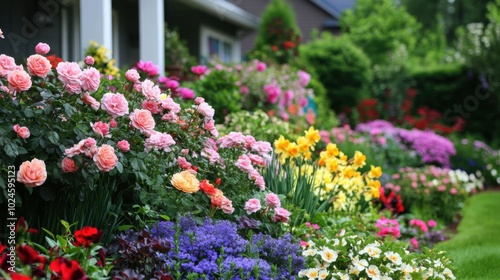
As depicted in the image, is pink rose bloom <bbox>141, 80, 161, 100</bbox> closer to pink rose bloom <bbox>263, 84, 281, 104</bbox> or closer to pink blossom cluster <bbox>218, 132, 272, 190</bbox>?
pink blossom cluster <bbox>218, 132, 272, 190</bbox>

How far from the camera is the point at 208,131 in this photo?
13.2 ft

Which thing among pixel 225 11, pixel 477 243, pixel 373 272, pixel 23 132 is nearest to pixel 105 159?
pixel 23 132

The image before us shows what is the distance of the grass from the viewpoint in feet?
16.3

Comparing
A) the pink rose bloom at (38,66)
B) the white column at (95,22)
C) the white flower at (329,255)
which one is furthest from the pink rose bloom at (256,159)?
the white column at (95,22)

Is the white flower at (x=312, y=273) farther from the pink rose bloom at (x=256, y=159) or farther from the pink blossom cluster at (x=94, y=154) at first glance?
the pink blossom cluster at (x=94, y=154)

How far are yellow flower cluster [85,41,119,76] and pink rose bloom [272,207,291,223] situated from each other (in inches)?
125

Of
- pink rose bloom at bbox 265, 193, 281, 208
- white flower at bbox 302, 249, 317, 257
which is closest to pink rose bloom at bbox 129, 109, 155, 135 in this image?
pink rose bloom at bbox 265, 193, 281, 208

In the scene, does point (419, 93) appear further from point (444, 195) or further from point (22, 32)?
point (22, 32)

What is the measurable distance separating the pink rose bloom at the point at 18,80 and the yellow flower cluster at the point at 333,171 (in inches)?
75.5

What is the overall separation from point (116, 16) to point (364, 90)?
638 centimetres

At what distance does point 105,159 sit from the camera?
3186mm

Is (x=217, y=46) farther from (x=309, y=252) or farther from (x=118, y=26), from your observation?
(x=309, y=252)

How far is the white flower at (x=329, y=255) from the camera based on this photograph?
3428 millimetres

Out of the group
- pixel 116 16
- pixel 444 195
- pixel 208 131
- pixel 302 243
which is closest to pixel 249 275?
pixel 302 243
